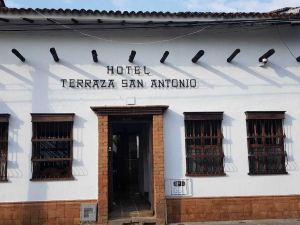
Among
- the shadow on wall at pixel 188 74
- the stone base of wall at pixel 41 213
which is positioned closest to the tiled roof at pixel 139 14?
the shadow on wall at pixel 188 74

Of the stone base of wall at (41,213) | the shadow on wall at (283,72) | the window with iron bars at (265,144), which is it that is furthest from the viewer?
the shadow on wall at (283,72)

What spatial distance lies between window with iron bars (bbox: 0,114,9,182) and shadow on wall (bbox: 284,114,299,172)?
7528 mm

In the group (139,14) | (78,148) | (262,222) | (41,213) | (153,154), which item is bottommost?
(262,222)

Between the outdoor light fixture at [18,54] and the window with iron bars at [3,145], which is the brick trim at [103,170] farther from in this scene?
the outdoor light fixture at [18,54]

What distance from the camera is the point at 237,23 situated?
35.0ft

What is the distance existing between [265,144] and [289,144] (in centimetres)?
71

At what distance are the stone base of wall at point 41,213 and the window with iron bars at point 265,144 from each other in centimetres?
448

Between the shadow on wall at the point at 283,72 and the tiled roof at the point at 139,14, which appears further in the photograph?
the shadow on wall at the point at 283,72

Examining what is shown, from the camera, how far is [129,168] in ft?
53.7

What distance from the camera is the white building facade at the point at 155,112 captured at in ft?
33.2

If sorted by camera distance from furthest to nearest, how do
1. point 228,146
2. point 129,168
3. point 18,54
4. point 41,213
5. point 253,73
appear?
point 129,168 → point 253,73 → point 228,146 → point 18,54 → point 41,213

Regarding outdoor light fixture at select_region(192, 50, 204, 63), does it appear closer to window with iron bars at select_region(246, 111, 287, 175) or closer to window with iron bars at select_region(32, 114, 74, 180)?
window with iron bars at select_region(246, 111, 287, 175)

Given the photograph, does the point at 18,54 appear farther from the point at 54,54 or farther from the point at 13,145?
the point at 13,145

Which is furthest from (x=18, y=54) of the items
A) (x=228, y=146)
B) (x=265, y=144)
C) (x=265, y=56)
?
(x=265, y=144)
